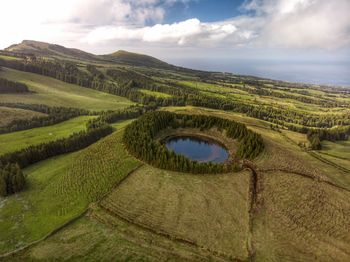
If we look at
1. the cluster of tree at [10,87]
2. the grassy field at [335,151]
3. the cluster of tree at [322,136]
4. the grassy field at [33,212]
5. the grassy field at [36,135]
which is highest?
the cluster of tree at [10,87]

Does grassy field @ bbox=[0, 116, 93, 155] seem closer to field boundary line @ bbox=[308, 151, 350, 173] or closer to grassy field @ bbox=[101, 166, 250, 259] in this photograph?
grassy field @ bbox=[101, 166, 250, 259]

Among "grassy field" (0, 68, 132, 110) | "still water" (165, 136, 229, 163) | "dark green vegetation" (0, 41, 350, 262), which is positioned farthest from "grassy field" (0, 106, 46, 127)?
"still water" (165, 136, 229, 163)

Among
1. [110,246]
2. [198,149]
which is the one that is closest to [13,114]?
[198,149]

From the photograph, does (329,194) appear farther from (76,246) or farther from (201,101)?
(201,101)

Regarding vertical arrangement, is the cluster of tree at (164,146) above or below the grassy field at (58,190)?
above

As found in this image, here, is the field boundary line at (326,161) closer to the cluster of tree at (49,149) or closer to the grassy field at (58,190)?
the grassy field at (58,190)

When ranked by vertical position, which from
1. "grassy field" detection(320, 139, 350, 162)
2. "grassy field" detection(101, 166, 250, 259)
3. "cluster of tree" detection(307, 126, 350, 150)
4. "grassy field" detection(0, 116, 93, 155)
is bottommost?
"grassy field" detection(0, 116, 93, 155)

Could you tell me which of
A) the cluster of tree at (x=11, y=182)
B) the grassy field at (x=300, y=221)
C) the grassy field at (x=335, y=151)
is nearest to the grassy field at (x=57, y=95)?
the cluster of tree at (x=11, y=182)
